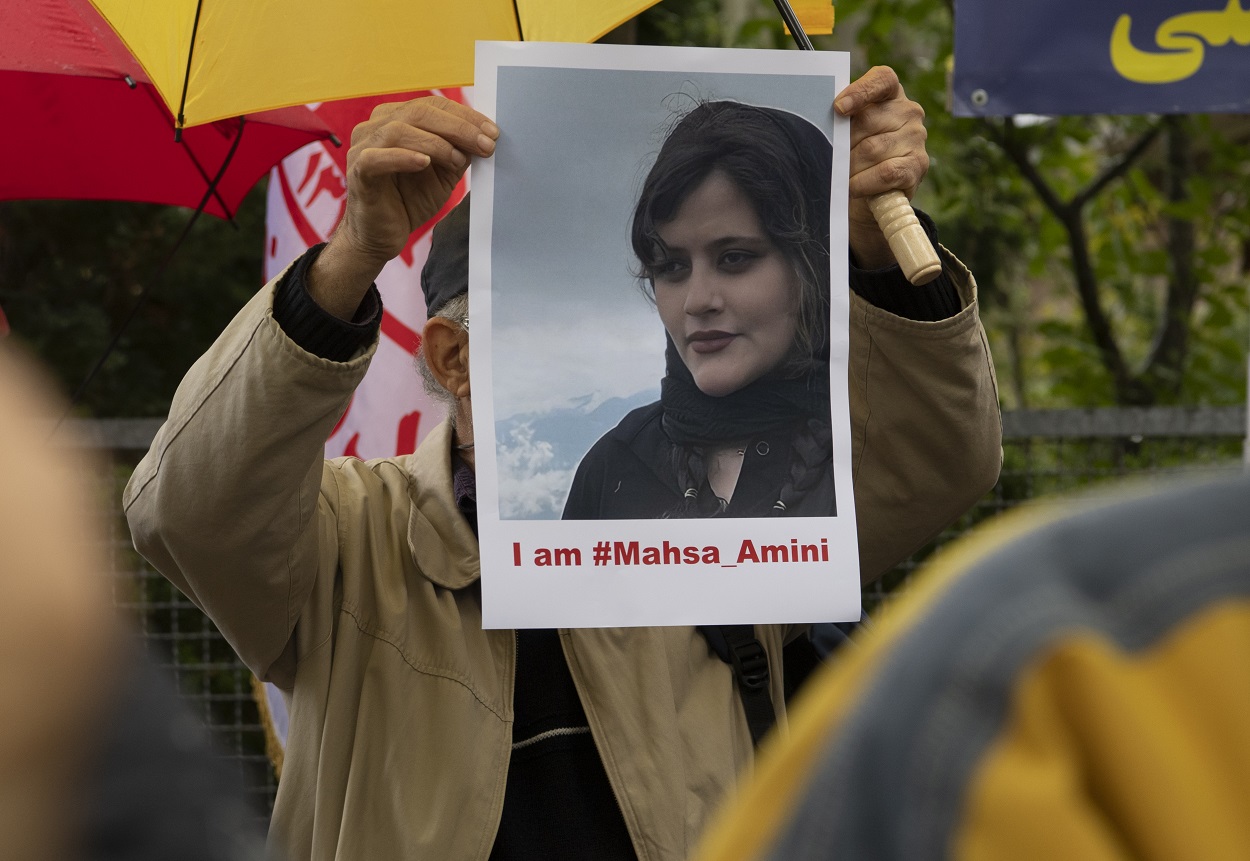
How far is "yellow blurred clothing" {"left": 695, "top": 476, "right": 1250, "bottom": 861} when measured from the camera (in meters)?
0.47

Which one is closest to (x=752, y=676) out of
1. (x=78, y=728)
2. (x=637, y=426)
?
(x=637, y=426)

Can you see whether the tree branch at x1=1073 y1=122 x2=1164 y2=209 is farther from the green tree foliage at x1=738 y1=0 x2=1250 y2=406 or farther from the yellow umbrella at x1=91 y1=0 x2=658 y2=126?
the yellow umbrella at x1=91 y1=0 x2=658 y2=126

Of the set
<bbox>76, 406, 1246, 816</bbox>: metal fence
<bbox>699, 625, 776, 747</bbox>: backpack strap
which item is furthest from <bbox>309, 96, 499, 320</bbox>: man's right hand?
<bbox>76, 406, 1246, 816</bbox>: metal fence

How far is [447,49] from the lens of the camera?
2031mm

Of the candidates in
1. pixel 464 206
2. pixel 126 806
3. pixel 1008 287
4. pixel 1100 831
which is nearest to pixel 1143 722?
pixel 1100 831

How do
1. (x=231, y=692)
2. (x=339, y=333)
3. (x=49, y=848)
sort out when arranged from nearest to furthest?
(x=49, y=848) < (x=339, y=333) < (x=231, y=692)

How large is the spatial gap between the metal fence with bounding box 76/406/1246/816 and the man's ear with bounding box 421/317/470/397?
2223mm

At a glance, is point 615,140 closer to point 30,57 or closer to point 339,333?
point 339,333

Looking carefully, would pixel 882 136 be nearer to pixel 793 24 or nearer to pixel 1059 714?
pixel 793 24

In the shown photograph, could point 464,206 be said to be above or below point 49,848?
below

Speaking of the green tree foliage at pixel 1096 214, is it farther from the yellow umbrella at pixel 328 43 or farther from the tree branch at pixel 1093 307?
the yellow umbrella at pixel 328 43

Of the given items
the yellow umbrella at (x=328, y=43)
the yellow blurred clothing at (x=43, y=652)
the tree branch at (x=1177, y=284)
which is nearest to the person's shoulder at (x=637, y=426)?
the yellow umbrella at (x=328, y=43)

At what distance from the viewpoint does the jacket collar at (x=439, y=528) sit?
1879 mm

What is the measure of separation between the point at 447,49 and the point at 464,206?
23cm
